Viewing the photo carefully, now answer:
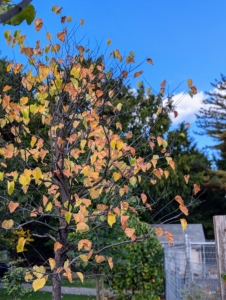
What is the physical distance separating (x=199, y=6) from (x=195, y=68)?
2.24 meters

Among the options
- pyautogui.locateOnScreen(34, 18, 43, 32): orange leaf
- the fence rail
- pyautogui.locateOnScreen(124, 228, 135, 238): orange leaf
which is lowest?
the fence rail

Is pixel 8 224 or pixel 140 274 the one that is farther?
pixel 140 274

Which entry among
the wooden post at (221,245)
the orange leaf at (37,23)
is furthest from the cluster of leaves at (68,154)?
the wooden post at (221,245)

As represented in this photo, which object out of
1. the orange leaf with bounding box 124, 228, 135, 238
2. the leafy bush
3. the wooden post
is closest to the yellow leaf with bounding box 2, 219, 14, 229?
the orange leaf with bounding box 124, 228, 135, 238

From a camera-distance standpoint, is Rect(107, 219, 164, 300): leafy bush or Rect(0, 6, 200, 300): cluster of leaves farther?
Rect(107, 219, 164, 300): leafy bush

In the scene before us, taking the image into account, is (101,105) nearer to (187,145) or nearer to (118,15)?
(118,15)

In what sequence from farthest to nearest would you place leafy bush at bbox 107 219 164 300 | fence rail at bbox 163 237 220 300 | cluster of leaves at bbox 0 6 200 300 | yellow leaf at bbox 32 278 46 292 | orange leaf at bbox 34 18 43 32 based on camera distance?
leafy bush at bbox 107 219 164 300 → fence rail at bbox 163 237 220 300 → orange leaf at bbox 34 18 43 32 → cluster of leaves at bbox 0 6 200 300 → yellow leaf at bbox 32 278 46 292

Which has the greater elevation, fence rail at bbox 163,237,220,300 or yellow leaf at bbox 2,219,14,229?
yellow leaf at bbox 2,219,14,229

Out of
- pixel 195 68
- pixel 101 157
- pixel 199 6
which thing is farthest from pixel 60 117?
pixel 195 68

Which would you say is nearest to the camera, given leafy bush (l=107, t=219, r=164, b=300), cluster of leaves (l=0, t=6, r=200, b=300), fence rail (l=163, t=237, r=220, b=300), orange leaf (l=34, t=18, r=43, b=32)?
cluster of leaves (l=0, t=6, r=200, b=300)

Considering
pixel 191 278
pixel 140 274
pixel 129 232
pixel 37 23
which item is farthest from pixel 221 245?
pixel 140 274

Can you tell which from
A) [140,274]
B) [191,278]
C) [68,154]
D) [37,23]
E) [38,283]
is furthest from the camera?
[140,274]

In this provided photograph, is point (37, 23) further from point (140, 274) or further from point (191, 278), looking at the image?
point (140, 274)

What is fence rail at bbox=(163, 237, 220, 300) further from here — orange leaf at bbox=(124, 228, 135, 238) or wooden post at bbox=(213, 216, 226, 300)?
orange leaf at bbox=(124, 228, 135, 238)
